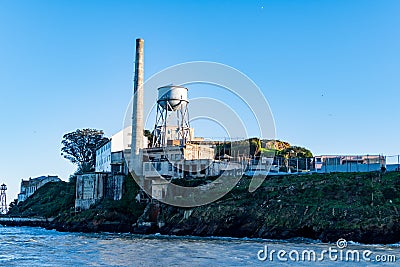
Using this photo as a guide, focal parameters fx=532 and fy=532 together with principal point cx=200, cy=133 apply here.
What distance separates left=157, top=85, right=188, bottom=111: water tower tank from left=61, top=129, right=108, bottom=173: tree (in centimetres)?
3379

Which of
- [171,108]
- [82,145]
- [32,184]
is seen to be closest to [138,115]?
[171,108]

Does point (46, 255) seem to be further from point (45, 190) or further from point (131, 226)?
point (45, 190)

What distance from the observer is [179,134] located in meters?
80.0

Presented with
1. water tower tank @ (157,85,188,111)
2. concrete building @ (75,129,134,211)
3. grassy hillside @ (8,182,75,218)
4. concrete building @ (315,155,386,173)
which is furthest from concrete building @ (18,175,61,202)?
concrete building @ (315,155,386,173)

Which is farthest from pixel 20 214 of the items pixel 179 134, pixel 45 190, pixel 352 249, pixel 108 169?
pixel 352 249

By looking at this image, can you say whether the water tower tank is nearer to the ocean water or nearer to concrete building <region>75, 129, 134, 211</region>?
concrete building <region>75, 129, 134, 211</region>

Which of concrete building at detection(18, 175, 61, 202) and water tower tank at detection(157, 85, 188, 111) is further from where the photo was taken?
concrete building at detection(18, 175, 61, 202)

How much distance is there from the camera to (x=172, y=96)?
77062mm

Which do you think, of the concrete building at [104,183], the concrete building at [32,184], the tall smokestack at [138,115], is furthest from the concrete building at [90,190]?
the concrete building at [32,184]

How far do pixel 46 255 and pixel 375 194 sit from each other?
32.9m

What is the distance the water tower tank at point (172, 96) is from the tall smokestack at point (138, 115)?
355 cm

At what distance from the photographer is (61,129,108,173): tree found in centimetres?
10825

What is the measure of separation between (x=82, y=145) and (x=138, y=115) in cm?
3808

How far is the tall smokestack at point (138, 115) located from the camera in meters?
72.5
